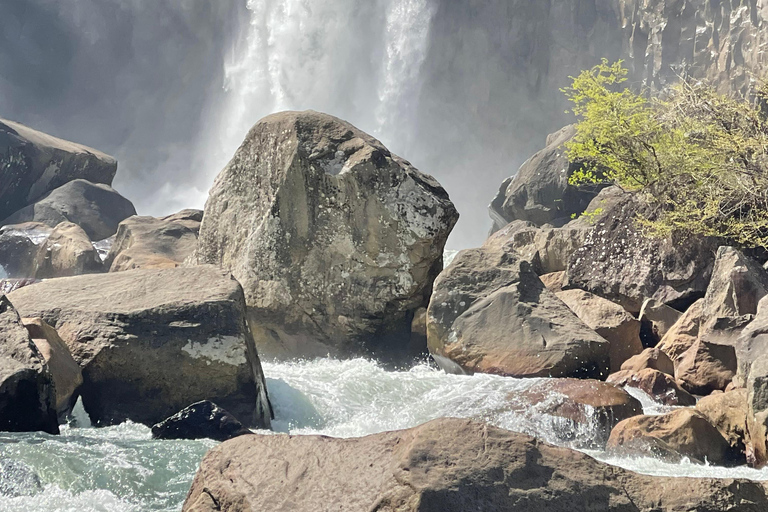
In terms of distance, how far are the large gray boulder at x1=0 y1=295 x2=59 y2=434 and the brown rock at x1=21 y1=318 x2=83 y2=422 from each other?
0.33m

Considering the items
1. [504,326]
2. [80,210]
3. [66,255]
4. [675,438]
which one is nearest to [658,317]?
[504,326]

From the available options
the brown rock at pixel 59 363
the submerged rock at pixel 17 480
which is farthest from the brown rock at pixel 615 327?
the submerged rock at pixel 17 480

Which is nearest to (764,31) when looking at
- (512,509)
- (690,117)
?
(690,117)

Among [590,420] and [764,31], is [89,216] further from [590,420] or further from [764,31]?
[764,31]

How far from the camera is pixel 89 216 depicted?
1922 cm

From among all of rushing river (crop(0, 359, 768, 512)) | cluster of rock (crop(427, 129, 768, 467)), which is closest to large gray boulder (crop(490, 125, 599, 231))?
cluster of rock (crop(427, 129, 768, 467))

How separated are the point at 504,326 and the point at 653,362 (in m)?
1.49

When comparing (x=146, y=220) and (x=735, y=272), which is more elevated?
(x=146, y=220)

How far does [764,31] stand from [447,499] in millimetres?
26339

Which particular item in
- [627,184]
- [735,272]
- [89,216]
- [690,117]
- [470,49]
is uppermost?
[470,49]

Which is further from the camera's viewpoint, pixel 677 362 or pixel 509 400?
pixel 677 362

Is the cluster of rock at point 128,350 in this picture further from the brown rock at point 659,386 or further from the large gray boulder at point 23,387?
the brown rock at point 659,386

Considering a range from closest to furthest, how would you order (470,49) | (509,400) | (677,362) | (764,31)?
(509,400)
(677,362)
(764,31)
(470,49)

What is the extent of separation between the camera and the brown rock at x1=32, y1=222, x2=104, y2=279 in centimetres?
1484
